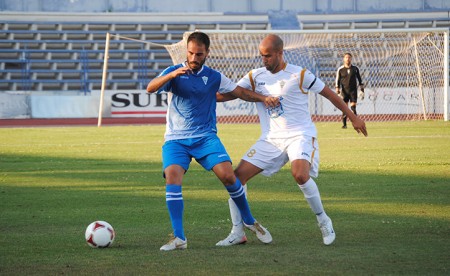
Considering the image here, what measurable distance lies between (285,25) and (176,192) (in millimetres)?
36470

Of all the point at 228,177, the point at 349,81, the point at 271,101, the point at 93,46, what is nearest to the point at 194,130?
the point at 228,177

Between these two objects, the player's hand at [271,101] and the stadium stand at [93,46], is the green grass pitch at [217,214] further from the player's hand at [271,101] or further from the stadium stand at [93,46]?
the stadium stand at [93,46]

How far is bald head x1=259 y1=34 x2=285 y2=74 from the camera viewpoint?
817 cm

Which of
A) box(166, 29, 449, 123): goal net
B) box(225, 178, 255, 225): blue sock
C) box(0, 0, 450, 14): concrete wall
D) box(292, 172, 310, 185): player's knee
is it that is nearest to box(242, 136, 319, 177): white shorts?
box(292, 172, 310, 185): player's knee

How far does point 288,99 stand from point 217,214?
2078 millimetres

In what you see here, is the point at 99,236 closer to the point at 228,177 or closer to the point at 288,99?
the point at 228,177

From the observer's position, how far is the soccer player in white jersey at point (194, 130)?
25.9 feet

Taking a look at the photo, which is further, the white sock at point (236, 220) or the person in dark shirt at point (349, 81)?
the person in dark shirt at point (349, 81)

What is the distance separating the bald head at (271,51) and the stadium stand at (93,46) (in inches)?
1174

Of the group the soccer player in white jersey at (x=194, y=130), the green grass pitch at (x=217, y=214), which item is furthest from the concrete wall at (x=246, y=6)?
the soccer player in white jersey at (x=194, y=130)

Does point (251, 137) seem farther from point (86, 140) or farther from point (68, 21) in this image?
point (68, 21)

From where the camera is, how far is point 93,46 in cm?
4106

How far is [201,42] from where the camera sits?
7.81m

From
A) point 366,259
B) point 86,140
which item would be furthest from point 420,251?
point 86,140
